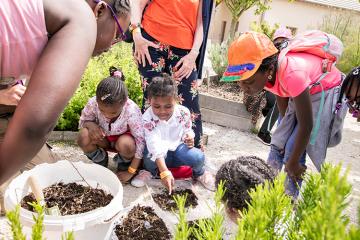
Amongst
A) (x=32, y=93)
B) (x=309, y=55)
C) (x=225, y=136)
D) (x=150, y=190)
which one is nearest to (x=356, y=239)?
(x=32, y=93)

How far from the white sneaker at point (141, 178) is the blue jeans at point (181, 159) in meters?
0.05

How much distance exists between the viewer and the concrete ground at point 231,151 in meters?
3.62

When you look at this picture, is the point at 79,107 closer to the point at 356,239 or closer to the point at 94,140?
the point at 94,140

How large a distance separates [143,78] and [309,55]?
160cm

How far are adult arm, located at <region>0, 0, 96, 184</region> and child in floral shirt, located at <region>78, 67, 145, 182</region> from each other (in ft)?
7.11

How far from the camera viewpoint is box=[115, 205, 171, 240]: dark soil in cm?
260

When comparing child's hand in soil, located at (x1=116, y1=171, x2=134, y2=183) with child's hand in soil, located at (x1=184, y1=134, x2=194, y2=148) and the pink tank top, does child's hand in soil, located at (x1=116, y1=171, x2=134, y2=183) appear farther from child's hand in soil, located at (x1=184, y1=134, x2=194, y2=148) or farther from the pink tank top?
the pink tank top

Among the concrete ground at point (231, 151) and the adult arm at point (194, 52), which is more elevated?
the adult arm at point (194, 52)

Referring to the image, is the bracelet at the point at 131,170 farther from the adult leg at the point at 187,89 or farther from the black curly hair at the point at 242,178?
the black curly hair at the point at 242,178

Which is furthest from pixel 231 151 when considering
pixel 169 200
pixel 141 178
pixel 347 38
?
pixel 347 38

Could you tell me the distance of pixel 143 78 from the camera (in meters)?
3.55

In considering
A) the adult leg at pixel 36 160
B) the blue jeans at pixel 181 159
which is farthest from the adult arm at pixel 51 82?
the blue jeans at pixel 181 159

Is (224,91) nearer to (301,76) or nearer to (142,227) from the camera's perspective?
(301,76)

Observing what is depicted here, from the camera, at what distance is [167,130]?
11.4 ft
